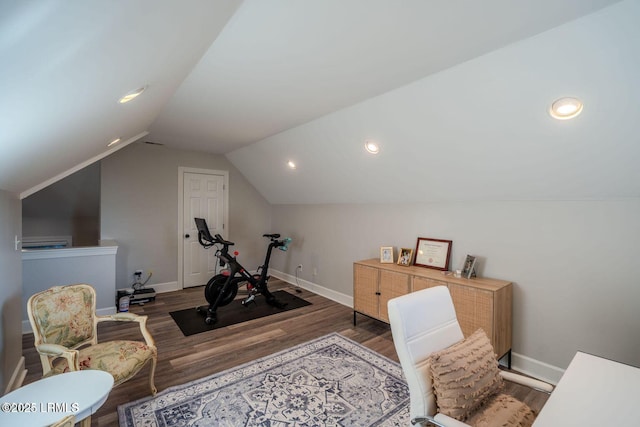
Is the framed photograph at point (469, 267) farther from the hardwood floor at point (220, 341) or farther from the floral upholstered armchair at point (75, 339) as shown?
the floral upholstered armchair at point (75, 339)

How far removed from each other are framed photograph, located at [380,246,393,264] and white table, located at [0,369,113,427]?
2961 mm

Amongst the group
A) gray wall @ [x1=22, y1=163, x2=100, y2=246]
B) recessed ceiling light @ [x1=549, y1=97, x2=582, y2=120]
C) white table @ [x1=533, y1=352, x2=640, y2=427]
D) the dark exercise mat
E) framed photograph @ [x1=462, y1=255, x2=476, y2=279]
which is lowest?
the dark exercise mat

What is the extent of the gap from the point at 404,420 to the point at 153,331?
3.02 meters

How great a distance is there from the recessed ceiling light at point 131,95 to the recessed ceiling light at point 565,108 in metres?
2.69

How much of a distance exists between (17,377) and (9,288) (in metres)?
0.77

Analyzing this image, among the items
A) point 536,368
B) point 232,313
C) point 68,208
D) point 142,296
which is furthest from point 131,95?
point 68,208

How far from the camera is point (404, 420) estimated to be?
2068mm

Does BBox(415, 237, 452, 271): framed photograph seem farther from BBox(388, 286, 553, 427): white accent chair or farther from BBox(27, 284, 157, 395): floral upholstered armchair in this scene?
BBox(27, 284, 157, 395): floral upholstered armchair

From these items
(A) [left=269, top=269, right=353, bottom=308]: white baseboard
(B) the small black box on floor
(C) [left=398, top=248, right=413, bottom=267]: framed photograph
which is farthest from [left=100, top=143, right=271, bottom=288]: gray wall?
(C) [left=398, top=248, right=413, bottom=267]: framed photograph

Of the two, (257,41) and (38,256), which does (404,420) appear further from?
(38,256)

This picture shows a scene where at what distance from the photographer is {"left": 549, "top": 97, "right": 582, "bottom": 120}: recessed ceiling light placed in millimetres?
1851

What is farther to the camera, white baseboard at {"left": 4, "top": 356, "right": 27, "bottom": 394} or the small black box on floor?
the small black box on floor

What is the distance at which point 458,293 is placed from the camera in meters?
2.76

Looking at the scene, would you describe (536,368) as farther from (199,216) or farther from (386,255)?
(199,216)
